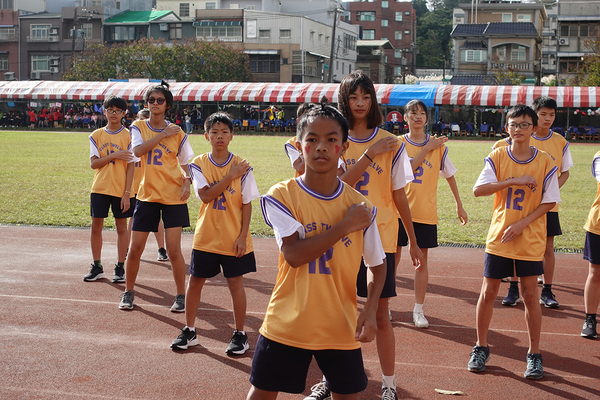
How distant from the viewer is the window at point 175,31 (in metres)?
68.0

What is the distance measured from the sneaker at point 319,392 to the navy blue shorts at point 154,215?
2.26 m

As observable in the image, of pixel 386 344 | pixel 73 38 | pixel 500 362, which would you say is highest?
pixel 73 38

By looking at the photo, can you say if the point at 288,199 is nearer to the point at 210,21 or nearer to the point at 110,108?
the point at 110,108

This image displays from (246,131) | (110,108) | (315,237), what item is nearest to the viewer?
(315,237)

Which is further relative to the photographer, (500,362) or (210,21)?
(210,21)

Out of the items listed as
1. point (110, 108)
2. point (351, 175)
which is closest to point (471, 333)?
point (351, 175)

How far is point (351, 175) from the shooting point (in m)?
3.86

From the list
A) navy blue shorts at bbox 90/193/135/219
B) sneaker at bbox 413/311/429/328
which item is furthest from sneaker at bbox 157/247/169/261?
sneaker at bbox 413/311/429/328

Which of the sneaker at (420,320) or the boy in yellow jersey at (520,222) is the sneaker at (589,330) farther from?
the sneaker at (420,320)

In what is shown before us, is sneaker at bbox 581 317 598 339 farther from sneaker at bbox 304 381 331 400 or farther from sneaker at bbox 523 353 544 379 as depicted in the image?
sneaker at bbox 304 381 331 400

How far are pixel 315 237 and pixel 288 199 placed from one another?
0.75ft

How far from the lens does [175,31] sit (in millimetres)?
68250

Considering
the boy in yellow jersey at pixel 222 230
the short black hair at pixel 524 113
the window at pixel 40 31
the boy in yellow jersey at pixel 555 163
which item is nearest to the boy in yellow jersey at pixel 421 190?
the boy in yellow jersey at pixel 555 163

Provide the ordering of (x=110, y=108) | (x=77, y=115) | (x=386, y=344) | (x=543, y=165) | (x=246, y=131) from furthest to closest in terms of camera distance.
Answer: (x=77, y=115) → (x=246, y=131) → (x=110, y=108) → (x=543, y=165) → (x=386, y=344)
